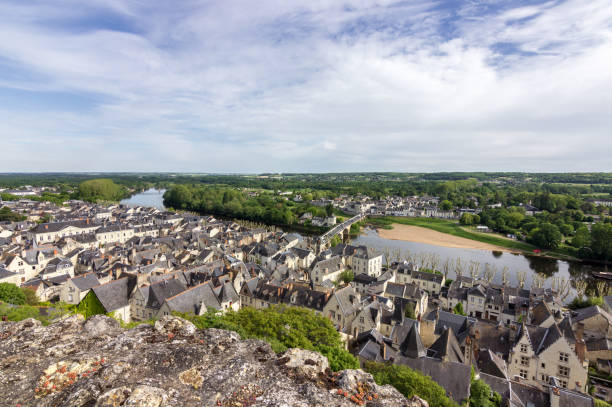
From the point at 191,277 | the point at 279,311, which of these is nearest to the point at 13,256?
the point at 191,277

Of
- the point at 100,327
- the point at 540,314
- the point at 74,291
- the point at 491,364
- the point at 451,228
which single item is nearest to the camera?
the point at 100,327

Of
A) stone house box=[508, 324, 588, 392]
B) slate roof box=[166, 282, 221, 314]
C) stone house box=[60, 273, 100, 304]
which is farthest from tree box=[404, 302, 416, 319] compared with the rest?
stone house box=[60, 273, 100, 304]

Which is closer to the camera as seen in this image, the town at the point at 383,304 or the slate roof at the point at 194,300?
the town at the point at 383,304

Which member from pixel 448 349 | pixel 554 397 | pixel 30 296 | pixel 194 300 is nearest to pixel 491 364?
pixel 448 349

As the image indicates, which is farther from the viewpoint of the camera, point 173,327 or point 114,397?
point 173,327

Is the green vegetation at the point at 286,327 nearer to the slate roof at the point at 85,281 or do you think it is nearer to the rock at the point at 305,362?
the rock at the point at 305,362

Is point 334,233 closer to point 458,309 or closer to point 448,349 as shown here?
point 458,309

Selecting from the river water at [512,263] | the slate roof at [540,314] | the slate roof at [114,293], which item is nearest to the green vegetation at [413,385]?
the slate roof at [540,314]

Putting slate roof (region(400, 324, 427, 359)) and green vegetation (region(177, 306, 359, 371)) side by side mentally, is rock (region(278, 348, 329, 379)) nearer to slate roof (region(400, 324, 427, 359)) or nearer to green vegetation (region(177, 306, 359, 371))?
green vegetation (region(177, 306, 359, 371))
